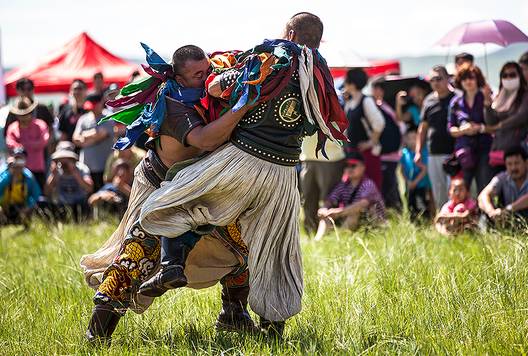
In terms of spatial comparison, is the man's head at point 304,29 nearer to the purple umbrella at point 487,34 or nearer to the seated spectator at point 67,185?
the purple umbrella at point 487,34

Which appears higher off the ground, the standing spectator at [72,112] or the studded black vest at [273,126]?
the studded black vest at [273,126]

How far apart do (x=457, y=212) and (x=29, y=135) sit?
5621 mm

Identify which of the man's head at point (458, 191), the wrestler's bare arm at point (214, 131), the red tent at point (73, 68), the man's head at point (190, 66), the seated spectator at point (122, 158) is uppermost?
the man's head at point (190, 66)

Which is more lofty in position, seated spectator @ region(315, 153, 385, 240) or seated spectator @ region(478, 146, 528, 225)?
seated spectator @ region(478, 146, 528, 225)

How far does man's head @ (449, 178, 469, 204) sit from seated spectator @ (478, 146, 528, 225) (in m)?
0.29

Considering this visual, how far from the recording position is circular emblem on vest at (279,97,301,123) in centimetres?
477

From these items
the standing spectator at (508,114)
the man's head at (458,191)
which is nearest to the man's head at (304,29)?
the standing spectator at (508,114)

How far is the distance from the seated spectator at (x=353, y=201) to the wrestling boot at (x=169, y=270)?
4267mm

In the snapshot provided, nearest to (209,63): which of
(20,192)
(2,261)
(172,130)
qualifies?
(172,130)

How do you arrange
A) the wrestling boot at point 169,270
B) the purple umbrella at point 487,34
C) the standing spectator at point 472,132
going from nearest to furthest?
the wrestling boot at point 169,270, the standing spectator at point 472,132, the purple umbrella at point 487,34

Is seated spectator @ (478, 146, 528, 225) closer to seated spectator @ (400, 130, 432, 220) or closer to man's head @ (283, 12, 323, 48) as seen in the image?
seated spectator @ (400, 130, 432, 220)

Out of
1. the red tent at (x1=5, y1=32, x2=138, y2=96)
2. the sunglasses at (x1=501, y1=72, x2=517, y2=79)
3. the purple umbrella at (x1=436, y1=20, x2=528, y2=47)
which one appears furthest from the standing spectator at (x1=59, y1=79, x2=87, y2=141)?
the sunglasses at (x1=501, y1=72, x2=517, y2=79)

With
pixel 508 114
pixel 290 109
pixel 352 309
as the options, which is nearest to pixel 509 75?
pixel 508 114

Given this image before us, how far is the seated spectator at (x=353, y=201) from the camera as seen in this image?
925 cm
